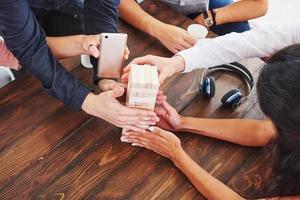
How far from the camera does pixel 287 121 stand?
69 cm

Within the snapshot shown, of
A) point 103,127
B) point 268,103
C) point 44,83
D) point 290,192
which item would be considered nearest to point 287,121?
point 268,103

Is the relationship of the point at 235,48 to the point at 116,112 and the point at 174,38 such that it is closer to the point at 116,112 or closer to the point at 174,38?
the point at 174,38

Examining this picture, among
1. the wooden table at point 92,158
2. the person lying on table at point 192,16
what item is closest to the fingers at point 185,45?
the person lying on table at point 192,16

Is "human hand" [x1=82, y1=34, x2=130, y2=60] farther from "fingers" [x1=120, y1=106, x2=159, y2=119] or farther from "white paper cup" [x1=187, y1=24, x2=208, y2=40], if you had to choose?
"white paper cup" [x1=187, y1=24, x2=208, y2=40]

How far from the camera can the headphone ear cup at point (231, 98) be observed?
0.99 metres

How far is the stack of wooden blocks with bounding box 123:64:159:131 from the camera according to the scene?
28.6 inches

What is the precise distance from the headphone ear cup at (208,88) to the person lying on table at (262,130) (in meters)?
0.10

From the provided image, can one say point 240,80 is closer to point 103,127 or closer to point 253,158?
point 253,158

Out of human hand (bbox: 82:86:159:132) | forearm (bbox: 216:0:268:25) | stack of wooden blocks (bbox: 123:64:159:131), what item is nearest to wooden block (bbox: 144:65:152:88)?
stack of wooden blocks (bbox: 123:64:159:131)

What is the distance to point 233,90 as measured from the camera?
100cm

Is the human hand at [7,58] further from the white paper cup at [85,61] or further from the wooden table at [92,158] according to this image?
the white paper cup at [85,61]

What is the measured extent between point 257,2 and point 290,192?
2.94ft

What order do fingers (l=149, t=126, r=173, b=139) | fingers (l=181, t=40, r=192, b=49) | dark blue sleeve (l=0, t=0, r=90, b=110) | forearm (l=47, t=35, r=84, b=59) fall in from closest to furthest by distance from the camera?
dark blue sleeve (l=0, t=0, r=90, b=110), fingers (l=149, t=126, r=173, b=139), forearm (l=47, t=35, r=84, b=59), fingers (l=181, t=40, r=192, b=49)

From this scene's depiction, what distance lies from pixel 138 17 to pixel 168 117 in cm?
46
